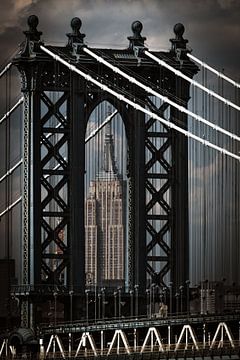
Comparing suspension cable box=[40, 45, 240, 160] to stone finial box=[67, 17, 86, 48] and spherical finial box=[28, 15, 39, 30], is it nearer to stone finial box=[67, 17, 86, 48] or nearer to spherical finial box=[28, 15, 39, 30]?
spherical finial box=[28, 15, 39, 30]

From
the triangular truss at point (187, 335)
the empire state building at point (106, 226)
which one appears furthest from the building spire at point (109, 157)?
the triangular truss at point (187, 335)

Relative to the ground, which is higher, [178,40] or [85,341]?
[178,40]

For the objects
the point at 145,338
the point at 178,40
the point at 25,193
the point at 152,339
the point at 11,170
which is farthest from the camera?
the point at 11,170

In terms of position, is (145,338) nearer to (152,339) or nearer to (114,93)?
(152,339)

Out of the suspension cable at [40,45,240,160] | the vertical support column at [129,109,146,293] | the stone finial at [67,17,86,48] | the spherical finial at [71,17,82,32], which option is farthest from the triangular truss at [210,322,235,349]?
the spherical finial at [71,17,82,32]

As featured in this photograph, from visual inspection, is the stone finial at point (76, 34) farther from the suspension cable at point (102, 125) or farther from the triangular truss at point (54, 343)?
the triangular truss at point (54, 343)

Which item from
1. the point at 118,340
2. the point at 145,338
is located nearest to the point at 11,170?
the point at 118,340
